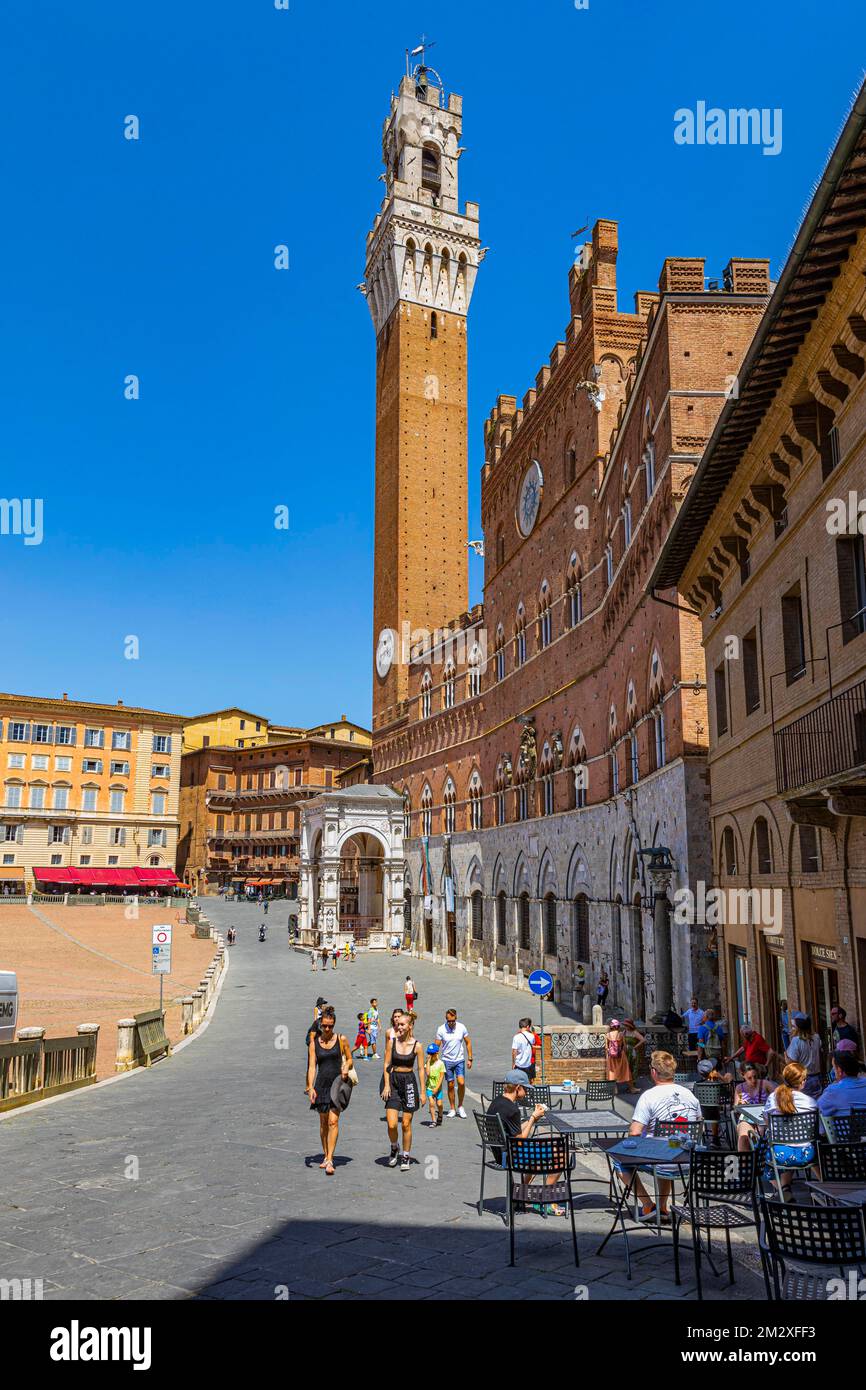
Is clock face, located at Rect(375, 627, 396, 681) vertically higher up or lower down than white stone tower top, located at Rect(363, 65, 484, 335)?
lower down

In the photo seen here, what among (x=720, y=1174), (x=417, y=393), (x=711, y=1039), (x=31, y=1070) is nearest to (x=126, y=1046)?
(x=31, y=1070)

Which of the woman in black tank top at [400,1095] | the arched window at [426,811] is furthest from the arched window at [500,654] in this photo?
the woman in black tank top at [400,1095]

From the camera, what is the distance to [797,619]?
14047 millimetres

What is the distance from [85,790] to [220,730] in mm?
25198

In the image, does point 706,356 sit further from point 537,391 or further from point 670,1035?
point 537,391

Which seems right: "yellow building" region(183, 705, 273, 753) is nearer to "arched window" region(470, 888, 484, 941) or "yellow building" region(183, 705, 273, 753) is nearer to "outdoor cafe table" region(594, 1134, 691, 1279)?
"arched window" region(470, 888, 484, 941)

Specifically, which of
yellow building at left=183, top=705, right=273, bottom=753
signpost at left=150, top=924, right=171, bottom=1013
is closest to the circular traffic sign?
signpost at left=150, top=924, right=171, bottom=1013

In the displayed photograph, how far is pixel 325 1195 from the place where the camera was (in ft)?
29.7

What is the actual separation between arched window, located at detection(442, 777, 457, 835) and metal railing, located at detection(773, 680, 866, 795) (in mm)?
39879

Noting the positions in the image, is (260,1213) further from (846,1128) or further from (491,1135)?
(846,1128)

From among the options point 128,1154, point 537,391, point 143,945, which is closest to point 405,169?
point 537,391

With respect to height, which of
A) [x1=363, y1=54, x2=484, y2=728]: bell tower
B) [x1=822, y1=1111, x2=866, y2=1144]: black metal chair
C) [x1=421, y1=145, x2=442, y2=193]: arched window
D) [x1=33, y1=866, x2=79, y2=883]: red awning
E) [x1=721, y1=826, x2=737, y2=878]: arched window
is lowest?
[x1=822, y1=1111, x2=866, y2=1144]: black metal chair

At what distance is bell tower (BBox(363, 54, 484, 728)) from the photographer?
6650 cm

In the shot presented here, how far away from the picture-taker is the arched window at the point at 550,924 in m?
36.4
